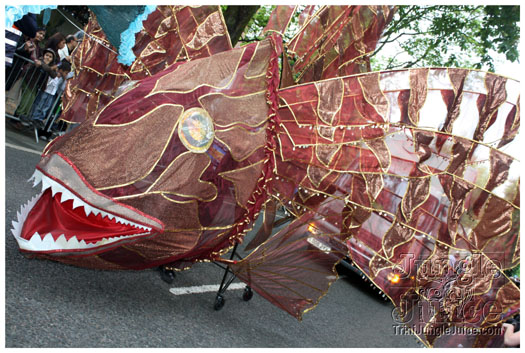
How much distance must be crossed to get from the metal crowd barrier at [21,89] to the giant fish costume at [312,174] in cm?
547

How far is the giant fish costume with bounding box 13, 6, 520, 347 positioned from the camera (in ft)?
10.0

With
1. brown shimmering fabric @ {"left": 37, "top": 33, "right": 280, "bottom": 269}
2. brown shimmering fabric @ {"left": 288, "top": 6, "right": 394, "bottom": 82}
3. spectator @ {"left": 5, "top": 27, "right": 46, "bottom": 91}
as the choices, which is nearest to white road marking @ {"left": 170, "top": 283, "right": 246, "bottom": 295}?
brown shimmering fabric @ {"left": 37, "top": 33, "right": 280, "bottom": 269}

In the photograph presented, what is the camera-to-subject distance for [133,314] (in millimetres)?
3520

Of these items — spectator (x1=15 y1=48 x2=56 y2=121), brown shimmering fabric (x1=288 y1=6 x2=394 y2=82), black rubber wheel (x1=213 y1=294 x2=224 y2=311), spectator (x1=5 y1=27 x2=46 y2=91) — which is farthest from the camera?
spectator (x1=15 y1=48 x2=56 y2=121)

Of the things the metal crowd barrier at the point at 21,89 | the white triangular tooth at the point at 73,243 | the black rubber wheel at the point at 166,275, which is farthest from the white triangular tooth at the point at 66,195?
the metal crowd barrier at the point at 21,89

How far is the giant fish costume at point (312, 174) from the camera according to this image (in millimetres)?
3049

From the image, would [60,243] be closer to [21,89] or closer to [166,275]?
[166,275]

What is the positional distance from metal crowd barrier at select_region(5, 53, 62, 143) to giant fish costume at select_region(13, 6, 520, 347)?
18.0ft

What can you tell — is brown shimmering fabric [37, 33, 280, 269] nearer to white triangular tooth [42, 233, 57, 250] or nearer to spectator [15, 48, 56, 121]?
white triangular tooth [42, 233, 57, 250]

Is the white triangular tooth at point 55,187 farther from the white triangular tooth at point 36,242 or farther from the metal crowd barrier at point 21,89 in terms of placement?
the metal crowd barrier at point 21,89

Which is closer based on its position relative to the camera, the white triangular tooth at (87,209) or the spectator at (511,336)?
the white triangular tooth at (87,209)

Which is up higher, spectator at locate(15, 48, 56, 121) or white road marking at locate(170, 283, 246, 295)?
spectator at locate(15, 48, 56, 121)

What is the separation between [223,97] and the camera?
130 inches

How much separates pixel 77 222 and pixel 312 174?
1700 millimetres
